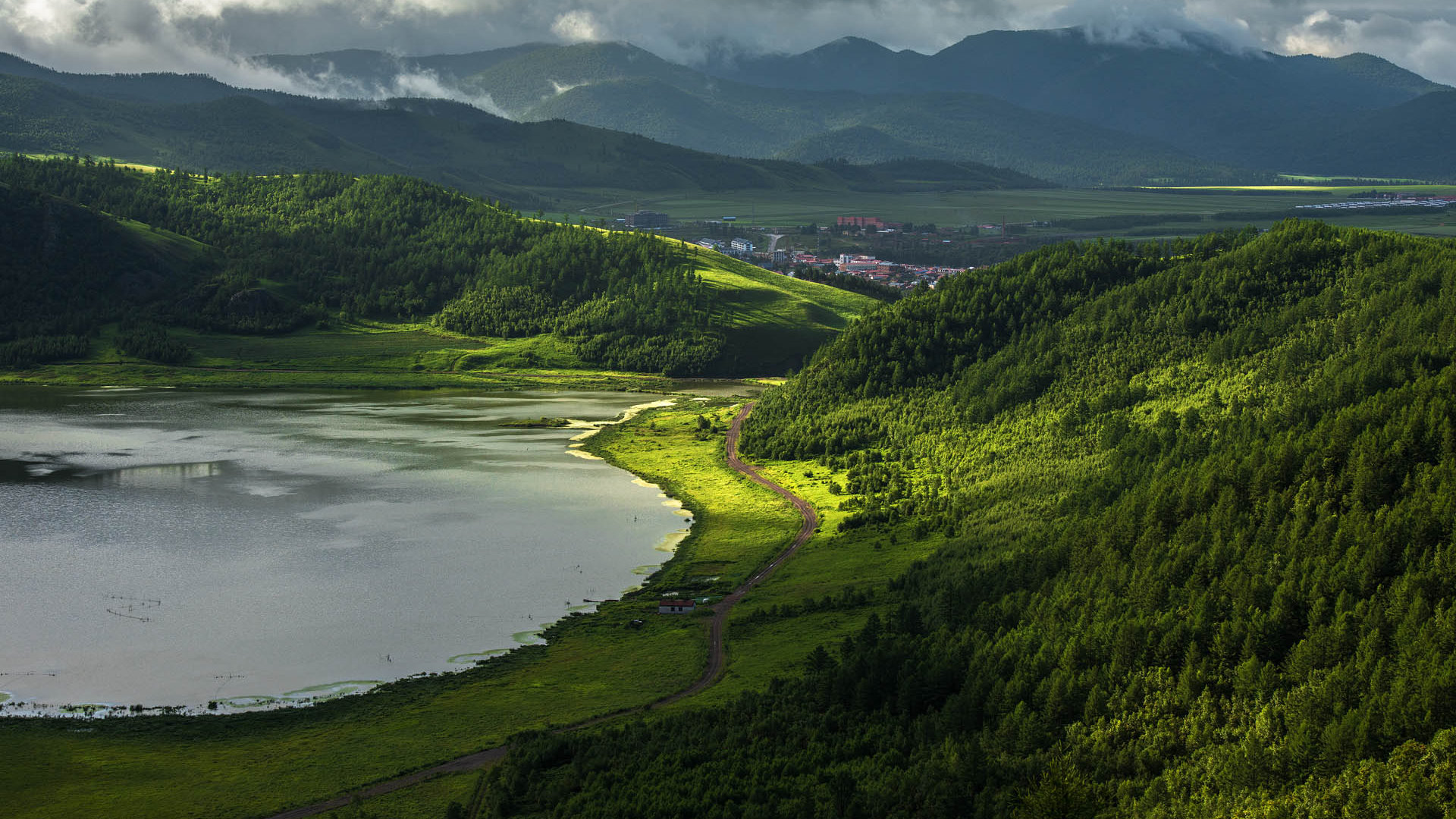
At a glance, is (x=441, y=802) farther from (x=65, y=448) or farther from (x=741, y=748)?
(x=65, y=448)

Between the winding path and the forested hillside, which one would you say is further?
the winding path

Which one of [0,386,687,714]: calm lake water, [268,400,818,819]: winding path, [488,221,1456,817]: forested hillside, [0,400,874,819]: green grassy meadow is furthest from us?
[0,386,687,714]: calm lake water

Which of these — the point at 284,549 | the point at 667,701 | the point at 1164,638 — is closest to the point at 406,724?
the point at 667,701

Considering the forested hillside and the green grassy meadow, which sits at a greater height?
the forested hillside

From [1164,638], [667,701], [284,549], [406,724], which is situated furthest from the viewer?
[284,549]

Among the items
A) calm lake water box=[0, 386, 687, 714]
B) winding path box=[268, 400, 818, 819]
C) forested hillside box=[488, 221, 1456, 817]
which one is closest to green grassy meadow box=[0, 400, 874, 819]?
winding path box=[268, 400, 818, 819]

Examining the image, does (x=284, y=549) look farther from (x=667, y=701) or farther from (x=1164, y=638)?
(x=1164, y=638)

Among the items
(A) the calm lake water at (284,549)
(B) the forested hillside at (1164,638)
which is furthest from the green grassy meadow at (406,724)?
(B) the forested hillside at (1164,638)

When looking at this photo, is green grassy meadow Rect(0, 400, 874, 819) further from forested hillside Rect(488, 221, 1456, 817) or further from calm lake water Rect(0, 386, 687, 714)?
forested hillside Rect(488, 221, 1456, 817)
